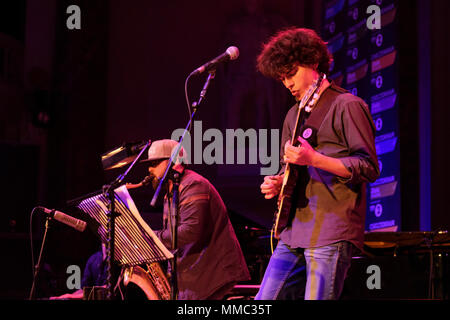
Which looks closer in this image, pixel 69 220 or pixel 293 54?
pixel 293 54

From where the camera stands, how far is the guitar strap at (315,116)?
294 centimetres

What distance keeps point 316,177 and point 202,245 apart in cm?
165

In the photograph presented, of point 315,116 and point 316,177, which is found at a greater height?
point 315,116

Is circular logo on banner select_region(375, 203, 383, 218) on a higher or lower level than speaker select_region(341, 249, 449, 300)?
higher

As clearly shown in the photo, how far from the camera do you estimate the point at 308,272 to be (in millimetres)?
2803

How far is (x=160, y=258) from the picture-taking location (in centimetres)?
381

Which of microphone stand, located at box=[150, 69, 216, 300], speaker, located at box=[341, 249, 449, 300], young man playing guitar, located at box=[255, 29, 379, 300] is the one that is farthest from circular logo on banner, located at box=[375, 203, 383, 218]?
young man playing guitar, located at box=[255, 29, 379, 300]

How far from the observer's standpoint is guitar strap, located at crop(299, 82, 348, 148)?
2936mm

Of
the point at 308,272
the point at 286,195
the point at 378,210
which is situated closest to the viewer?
the point at 308,272

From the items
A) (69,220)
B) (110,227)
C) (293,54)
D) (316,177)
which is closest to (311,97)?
(293,54)

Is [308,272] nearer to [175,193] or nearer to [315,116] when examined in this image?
[315,116]

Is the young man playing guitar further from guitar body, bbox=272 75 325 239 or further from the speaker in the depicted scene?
the speaker

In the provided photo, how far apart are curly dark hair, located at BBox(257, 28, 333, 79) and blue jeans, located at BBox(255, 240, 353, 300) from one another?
2.93 feet

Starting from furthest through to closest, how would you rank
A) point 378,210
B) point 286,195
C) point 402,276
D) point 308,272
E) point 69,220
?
point 378,210 → point 402,276 → point 69,220 → point 286,195 → point 308,272
